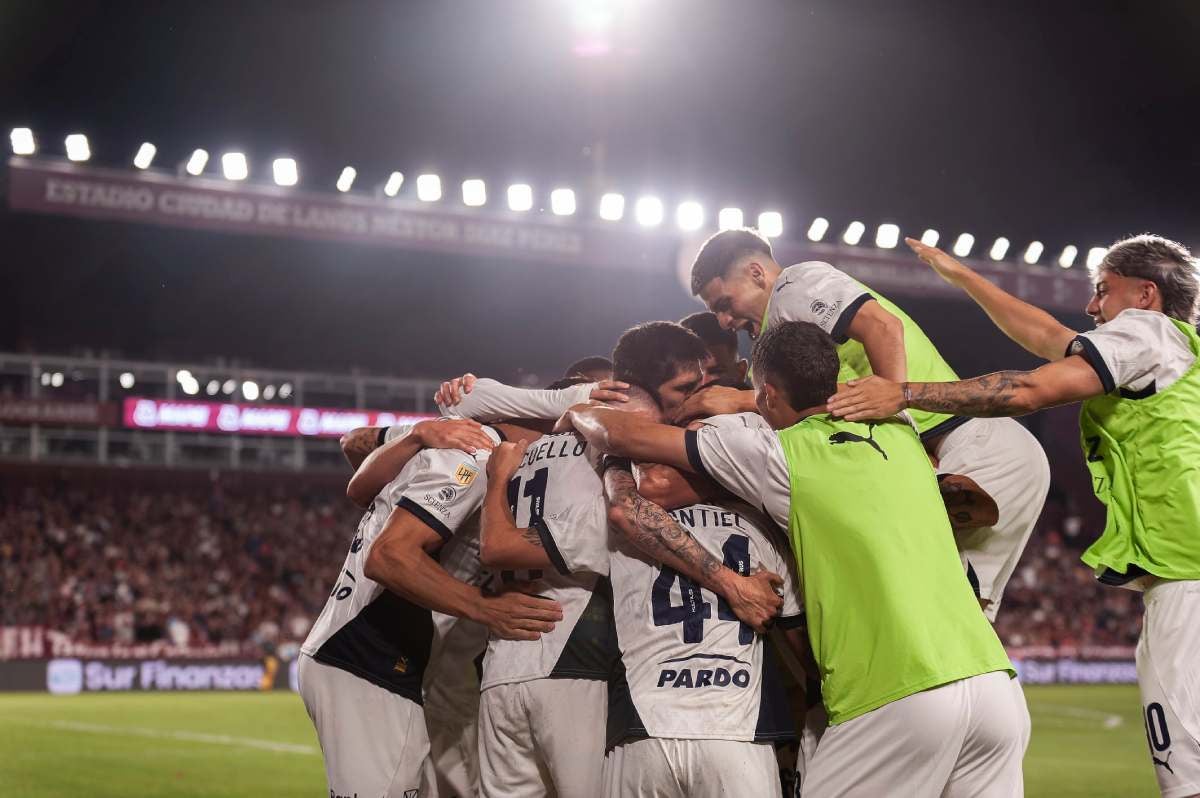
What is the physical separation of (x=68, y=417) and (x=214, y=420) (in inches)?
150

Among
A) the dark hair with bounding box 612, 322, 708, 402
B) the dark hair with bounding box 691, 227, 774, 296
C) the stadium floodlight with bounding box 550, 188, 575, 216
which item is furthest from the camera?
the stadium floodlight with bounding box 550, 188, 575, 216

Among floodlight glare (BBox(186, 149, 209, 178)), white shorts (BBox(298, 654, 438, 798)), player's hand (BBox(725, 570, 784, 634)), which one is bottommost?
white shorts (BBox(298, 654, 438, 798))

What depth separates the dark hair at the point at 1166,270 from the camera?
16.6ft

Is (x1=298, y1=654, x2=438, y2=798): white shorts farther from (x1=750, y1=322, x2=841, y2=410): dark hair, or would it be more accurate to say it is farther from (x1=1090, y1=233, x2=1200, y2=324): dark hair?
(x1=1090, y1=233, x2=1200, y2=324): dark hair

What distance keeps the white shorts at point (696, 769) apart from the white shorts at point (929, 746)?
0.61ft

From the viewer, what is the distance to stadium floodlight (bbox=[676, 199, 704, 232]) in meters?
31.0

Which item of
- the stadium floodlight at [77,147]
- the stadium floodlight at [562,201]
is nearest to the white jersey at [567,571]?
the stadium floodlight at [77,147]

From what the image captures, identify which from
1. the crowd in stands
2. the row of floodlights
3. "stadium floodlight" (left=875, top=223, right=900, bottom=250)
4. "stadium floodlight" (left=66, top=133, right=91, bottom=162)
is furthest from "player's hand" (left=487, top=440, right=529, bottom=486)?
"stadium floodlight" (left=875, top=223, right=900, bottom=250)

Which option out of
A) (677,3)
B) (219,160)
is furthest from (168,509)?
(677,3)

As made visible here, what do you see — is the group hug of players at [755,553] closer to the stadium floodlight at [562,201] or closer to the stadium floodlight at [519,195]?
the stadium floodlight at [562,201]

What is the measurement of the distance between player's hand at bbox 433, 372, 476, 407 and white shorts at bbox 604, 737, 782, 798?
2.24 metres

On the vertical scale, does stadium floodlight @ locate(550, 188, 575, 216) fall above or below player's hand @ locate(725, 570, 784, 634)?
above

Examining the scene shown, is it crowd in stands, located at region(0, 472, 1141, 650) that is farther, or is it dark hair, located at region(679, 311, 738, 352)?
crowd in stands, located at region(0, 472, 1141, 650)

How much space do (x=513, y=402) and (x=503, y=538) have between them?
3.27 ft
